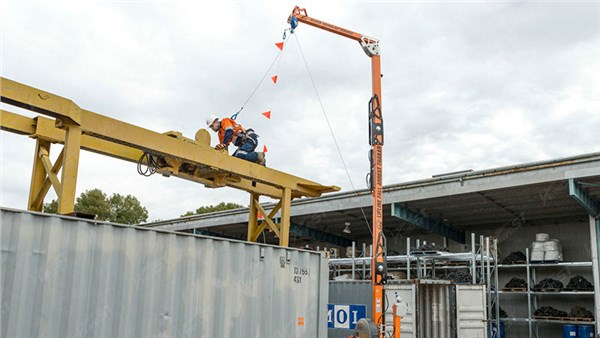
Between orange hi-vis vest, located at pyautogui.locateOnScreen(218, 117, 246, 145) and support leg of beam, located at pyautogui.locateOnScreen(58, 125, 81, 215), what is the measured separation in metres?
3.06

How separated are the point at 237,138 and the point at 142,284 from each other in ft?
13.3

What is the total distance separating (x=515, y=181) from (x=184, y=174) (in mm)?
10601

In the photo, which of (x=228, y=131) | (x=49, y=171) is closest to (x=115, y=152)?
(x=49, y=171)

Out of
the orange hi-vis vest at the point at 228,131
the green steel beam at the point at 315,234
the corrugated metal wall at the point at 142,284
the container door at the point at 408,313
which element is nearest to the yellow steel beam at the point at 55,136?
the orange hi-vis vest at the point at 228,131

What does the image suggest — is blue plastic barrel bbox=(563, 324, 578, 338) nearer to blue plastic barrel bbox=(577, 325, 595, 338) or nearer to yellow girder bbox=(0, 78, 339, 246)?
blue plastic barrel bbox=(577, 325, 595, 338)

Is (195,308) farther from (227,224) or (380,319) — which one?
(227,224)

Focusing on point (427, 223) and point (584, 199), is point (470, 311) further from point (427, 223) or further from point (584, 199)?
point (427, 223)

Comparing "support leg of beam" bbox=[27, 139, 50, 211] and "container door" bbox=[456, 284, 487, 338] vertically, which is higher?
"support leg of beam" bbox=[27, 139, 50, 211]

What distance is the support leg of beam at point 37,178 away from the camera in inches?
341

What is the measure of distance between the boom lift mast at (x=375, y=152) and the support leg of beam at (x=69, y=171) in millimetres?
7251

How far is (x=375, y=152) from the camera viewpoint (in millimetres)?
13555

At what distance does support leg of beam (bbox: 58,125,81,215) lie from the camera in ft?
25.2

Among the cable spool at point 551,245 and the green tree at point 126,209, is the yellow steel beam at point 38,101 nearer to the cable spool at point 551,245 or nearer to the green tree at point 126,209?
the cable spool at point 551,245

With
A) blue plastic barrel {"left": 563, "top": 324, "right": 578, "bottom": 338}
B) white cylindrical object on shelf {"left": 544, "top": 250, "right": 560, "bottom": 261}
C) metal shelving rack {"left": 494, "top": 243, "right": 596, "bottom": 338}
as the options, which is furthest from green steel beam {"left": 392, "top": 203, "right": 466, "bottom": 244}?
blue plastic barrel {"left": 563, "top": 324, "right": 578, "bottom": 338}
